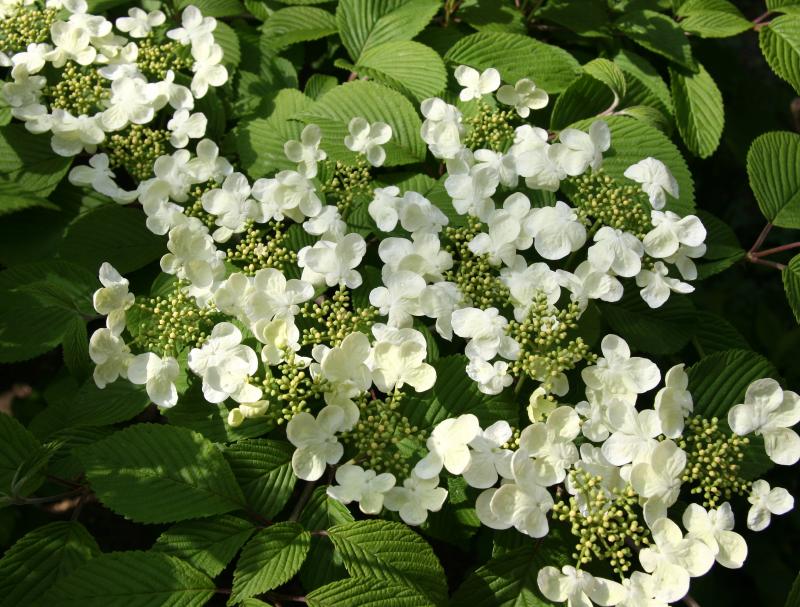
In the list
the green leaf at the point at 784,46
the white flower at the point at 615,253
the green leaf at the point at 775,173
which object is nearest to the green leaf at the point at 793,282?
the green leaf at the point at 775,173

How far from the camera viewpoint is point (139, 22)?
169cm

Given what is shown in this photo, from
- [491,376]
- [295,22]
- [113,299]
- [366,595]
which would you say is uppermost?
[295,22]

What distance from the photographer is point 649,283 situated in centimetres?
134

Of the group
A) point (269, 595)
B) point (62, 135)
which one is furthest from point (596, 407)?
point (62, 135)

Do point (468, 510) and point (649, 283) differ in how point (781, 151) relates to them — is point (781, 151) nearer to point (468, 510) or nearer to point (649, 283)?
point (649, 283)

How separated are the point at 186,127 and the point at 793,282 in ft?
4.23

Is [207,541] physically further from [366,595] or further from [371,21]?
[371,21]

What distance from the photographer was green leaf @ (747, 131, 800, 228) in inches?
61.4

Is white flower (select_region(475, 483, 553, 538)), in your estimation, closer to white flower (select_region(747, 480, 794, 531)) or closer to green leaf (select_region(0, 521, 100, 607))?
white flower (select_region(747, 480, 794, 531))

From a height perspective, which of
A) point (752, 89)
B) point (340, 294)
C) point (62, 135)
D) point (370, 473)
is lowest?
point (752, 89)

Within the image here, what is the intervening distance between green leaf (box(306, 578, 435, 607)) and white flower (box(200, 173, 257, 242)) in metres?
0.66

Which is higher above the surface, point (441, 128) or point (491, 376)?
point (441, 128)

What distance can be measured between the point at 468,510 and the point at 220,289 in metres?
0.57

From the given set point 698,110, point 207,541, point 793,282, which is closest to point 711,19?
point 698,110
